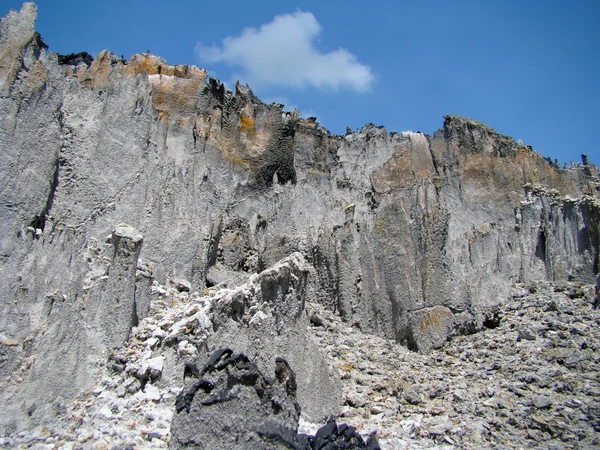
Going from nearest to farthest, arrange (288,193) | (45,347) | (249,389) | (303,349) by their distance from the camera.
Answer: (249,389) < (45,347) < (303,349) < (288,193)

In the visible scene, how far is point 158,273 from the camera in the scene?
1135 cm

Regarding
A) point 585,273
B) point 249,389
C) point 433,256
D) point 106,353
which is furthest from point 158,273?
point 585,273

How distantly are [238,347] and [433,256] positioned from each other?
5.02m

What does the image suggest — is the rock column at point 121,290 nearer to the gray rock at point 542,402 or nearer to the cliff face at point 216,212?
the cliff face at point 216,212

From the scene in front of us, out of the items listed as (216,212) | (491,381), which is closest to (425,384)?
(491,381)

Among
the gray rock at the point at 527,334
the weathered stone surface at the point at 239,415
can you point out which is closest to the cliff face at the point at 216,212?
the gray rock at the point at 527,334

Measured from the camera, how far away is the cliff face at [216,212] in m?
9.50

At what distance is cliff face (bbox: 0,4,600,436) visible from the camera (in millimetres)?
9500

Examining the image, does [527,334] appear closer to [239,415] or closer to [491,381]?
[491,381]

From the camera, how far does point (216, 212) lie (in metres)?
14.0

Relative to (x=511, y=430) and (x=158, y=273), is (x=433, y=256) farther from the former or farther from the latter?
(x=158, y=273)

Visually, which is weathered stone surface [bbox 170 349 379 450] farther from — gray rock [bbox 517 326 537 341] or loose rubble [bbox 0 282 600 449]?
gray rock [bbox 517 326 537 341]

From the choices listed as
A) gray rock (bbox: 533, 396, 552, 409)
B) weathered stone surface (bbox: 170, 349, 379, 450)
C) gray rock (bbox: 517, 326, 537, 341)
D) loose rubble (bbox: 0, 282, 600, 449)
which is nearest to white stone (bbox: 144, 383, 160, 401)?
loose rubble (bbox: 0, 282, 600, 449)

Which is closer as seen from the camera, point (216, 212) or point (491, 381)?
point (491, 381)
